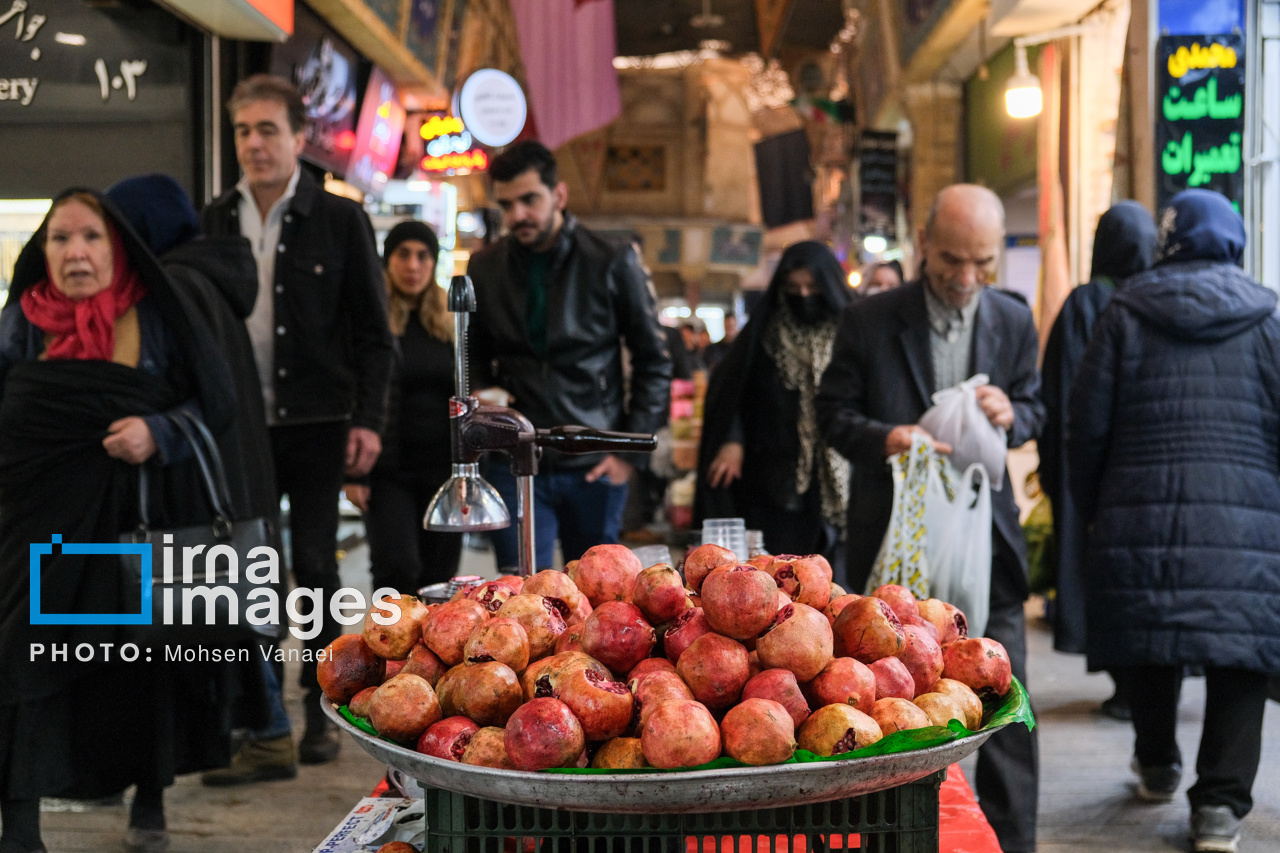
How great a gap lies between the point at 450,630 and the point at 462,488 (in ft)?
1.39

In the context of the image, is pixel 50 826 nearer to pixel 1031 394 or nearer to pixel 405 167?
pixel 1031 394

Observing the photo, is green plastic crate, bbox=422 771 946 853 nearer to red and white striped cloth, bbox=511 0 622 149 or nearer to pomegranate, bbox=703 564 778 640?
pomegranate, bbox=703 564 778 640

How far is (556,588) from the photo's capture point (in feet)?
5.29

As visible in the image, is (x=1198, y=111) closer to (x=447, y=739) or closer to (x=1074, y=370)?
(x=1074, y=370)

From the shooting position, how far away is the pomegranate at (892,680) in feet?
4.63

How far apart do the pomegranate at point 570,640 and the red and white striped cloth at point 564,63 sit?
25.0 feet

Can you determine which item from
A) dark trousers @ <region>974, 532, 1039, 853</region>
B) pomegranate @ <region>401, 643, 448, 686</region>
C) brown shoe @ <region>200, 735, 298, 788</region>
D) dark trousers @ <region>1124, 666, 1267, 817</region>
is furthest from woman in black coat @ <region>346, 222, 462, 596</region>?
pomegranate @ <region>401, 643, 448, 686</region>

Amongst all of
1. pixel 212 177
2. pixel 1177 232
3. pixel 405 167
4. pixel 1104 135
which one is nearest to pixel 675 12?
pixel 405 167

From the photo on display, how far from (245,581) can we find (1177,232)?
299 cm

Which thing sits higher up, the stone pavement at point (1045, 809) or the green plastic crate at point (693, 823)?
the green plastic crate at point (693, 823)

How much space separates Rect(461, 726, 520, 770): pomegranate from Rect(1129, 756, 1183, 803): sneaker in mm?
3329

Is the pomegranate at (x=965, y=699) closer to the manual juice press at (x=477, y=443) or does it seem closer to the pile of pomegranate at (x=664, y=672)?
the pile of pomegranate at (x=664, y=672)

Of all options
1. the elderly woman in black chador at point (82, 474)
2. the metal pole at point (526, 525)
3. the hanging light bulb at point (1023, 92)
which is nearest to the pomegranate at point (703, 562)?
the metal pole at point (526, 525)

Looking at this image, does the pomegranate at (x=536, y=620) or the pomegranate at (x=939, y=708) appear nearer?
the pomegranate at (x=939, y=708)
